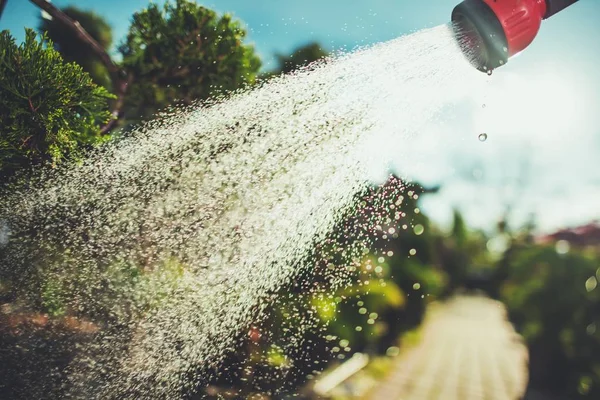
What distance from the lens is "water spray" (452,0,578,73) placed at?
52.1 inches

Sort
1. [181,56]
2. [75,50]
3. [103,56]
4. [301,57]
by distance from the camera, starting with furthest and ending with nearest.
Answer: [75,50] → [301,57] → [181,56] → [103,56]

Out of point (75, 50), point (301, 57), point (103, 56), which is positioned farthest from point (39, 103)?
point (75, 50)

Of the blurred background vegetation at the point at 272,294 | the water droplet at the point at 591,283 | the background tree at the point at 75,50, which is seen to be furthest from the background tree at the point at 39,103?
the water droplet at the point at 591,283

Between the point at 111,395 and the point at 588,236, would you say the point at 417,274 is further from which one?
the point at 111,395

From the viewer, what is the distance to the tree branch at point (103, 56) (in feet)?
6.56

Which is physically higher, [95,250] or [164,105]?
[164,105]

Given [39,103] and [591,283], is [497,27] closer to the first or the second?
[39,103]

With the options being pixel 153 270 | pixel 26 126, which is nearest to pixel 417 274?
pixel 153 270

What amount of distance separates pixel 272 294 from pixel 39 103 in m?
2.10

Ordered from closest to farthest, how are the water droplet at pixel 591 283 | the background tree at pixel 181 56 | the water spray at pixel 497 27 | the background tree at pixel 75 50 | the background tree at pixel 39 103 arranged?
the water spray at pixel 497 27 < the background tree at pixel 39 103 < the background tree at pixel 181 56 < the background tree at pixel 75 50 < the water droplet at pixel 591 283

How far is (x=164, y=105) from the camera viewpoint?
275 cm

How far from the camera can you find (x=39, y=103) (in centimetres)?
174

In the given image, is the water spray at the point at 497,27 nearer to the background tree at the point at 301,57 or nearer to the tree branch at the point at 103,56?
the tree branch at the point at 103,56

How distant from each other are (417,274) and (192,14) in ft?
17.1
